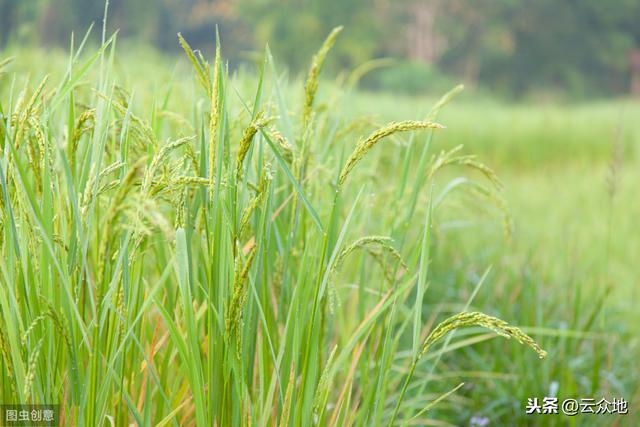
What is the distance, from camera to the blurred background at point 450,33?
20.5 m

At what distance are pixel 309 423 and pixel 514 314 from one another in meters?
1.57

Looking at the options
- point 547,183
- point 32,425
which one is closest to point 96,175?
point 32,425

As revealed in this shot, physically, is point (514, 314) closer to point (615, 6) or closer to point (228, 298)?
point (228, 298)

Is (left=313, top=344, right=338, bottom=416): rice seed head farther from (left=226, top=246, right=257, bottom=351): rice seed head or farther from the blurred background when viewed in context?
the blurred background
